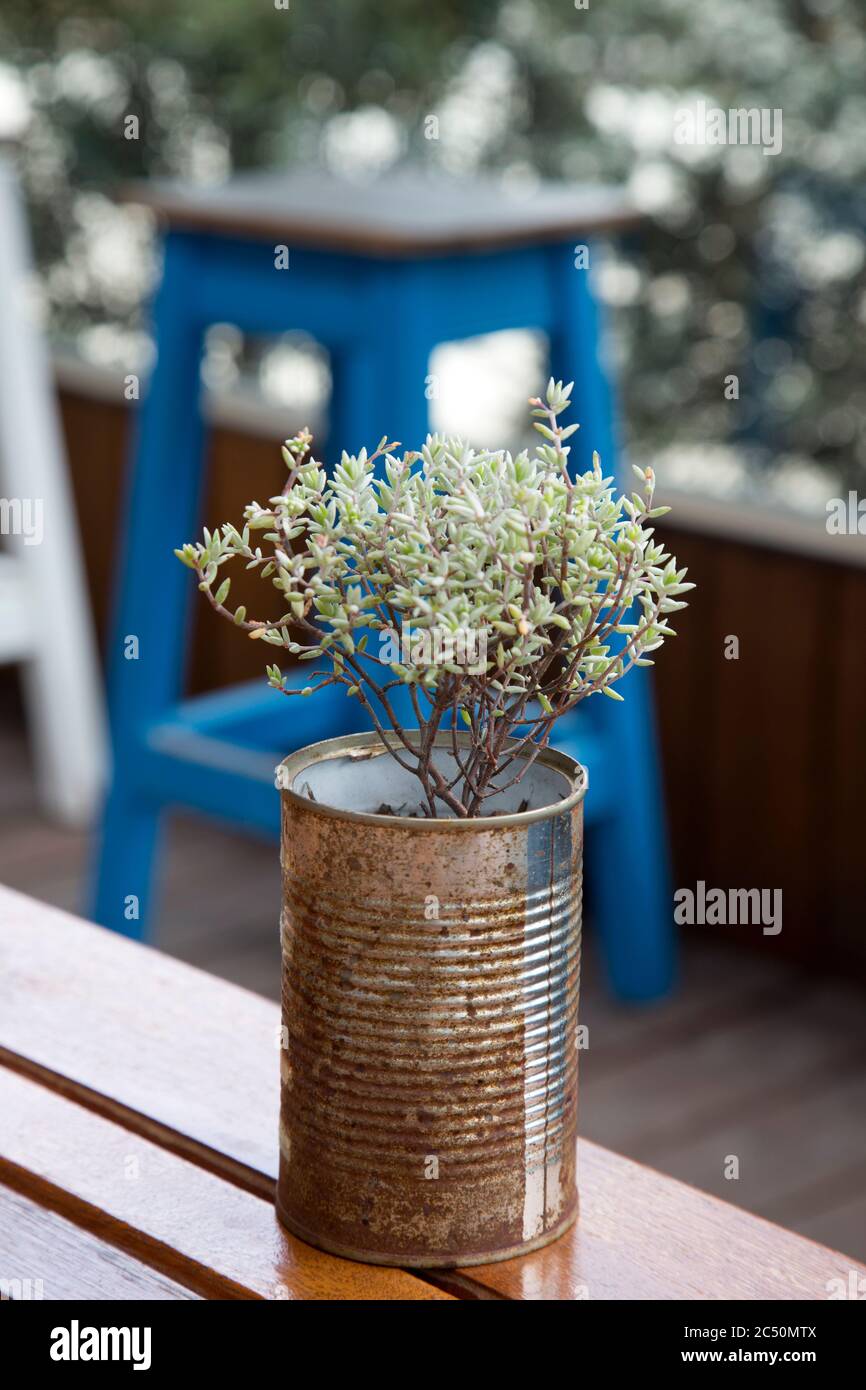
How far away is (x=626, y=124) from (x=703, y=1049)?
1923 mm

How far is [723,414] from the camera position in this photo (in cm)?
369

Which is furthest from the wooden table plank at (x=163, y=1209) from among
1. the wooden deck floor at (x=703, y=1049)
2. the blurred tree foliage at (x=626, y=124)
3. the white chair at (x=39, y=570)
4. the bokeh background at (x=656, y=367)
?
the blurred tree foliage at (x=626, y=124)

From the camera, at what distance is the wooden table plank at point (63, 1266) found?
32.7 inches

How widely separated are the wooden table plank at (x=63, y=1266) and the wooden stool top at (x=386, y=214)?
147 centimetres

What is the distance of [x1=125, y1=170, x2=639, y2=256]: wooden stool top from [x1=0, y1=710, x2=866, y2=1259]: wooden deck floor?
1040 millimetres

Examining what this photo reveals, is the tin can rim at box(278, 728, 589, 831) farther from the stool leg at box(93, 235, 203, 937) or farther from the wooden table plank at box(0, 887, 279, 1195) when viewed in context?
the stool leg at box(93, 235, 203, 937)

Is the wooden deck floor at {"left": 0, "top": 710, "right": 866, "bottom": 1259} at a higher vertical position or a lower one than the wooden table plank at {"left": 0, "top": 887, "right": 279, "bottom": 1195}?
lower

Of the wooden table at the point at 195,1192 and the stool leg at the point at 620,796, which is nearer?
the wooden table at the point at 195,1192

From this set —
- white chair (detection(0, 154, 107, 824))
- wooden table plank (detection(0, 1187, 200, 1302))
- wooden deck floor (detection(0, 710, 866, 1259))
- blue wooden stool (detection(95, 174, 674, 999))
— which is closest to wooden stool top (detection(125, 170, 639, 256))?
blue wooden stool (detection(95, 174, 674, 999))

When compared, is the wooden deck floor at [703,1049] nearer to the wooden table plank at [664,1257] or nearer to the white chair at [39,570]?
the white chair at [39,570]

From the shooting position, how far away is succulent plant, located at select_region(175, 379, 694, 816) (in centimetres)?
76

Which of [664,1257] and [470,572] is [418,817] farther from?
[664,1257]

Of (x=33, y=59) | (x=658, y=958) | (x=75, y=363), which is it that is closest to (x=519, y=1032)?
(x=658, y=958)

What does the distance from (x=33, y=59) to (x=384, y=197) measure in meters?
1.92
